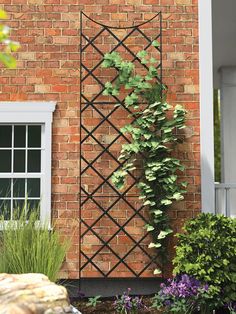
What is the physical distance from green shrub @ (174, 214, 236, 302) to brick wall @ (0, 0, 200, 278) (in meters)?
0.83

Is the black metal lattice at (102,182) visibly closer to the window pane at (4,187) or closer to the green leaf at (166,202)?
the green leaf at (166,202)

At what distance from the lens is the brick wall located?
24.0 feet

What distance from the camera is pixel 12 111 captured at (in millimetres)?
7344

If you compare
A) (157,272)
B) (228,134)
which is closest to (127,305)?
(157,272)

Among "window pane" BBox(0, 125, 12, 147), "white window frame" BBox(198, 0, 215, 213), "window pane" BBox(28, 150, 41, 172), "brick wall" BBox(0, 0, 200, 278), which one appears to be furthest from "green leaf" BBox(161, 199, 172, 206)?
"window pane" BBox(0, 125, 12, 147)

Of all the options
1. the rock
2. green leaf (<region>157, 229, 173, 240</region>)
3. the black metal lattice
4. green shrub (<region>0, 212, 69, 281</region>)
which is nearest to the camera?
the rock

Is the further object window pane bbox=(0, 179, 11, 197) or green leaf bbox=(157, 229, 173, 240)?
window pane bbox=(0, 179, 11, 197)

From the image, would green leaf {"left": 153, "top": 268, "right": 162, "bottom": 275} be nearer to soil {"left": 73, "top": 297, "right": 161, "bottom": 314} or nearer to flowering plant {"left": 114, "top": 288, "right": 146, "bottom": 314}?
soil {"left": 73, "top": 297, "right": 161, "bottom": 314}

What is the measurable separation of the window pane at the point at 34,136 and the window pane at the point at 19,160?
17 centimetres

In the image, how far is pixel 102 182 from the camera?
285 inches

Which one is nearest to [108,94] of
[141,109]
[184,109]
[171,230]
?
[141,109]

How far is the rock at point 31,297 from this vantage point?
4348 millimetres

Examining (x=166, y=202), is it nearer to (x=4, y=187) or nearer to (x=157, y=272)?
(x=157, y=272)

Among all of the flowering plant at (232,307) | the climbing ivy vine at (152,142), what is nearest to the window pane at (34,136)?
the climbing ivy vine at (152,142)
